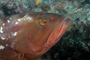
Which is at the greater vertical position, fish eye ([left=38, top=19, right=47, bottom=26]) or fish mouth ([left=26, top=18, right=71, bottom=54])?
fish eye ([left=38, top=19, right=47, bottom=26])

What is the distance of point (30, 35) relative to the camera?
2.07 metres

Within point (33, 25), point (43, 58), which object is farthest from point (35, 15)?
point (43, 58)

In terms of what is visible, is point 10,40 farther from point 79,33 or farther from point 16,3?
point 16,3

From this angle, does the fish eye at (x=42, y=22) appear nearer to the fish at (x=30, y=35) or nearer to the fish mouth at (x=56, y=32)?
the fish at (x=30, y=35)

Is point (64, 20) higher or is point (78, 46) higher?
point (64, 20)

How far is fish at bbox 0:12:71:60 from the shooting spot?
2043 mm

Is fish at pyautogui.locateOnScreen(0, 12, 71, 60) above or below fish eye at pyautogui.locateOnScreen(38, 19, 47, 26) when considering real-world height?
below

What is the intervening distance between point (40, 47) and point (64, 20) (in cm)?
73

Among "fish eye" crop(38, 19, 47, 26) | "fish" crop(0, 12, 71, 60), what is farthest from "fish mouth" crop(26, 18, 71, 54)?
"fish eye" crop(38, 19, 47, 26)

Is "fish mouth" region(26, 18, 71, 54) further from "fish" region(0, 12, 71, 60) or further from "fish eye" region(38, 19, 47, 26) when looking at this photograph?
"fish eye" region(38, 19, 47, 26)

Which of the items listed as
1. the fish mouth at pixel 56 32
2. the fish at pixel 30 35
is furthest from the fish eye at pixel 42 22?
the fish mouth at pixel 56 32

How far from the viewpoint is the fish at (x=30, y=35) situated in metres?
2.04

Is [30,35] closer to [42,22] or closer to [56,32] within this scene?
[42,22]

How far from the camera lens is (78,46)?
326 centimetres
